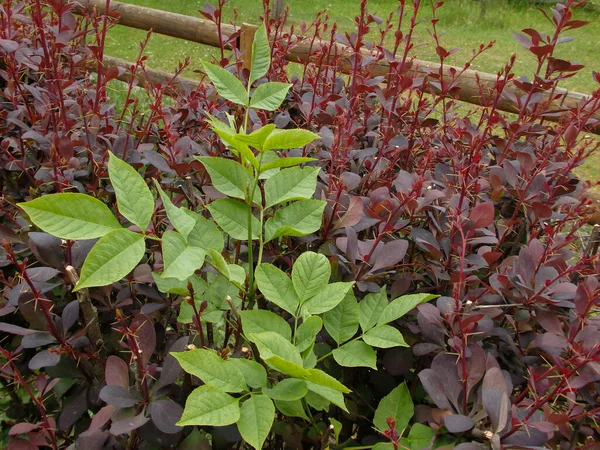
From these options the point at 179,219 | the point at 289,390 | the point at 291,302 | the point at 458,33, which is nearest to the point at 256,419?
the point at 289,390

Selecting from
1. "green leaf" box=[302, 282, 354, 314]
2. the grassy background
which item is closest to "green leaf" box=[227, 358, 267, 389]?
"green leaf" box=[302, 282, 354, 314]

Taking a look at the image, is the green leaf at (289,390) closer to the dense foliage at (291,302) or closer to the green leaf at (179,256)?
the dense foliage at (291,302)

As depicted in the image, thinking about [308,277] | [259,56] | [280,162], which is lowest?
[308,277]

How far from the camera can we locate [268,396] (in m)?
0.74

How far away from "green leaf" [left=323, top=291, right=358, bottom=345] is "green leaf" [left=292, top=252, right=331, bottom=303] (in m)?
0.08

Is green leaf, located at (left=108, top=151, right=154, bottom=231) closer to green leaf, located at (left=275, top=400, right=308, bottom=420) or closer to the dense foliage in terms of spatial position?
the dense foliage

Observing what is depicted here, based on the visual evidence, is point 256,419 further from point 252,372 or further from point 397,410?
point 397,410

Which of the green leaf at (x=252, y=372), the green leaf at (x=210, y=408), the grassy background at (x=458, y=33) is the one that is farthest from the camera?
the grassy background at (x=458, y=33)

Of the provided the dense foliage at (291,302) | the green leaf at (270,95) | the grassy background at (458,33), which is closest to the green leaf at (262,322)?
the dense foliage at (291,302)

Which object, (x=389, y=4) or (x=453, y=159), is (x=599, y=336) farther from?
(x=389, y=4)

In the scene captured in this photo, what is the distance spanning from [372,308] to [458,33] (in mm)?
12343

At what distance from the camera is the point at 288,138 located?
79cm

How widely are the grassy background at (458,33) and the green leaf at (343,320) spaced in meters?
6.54

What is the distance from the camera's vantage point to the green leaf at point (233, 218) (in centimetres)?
88
